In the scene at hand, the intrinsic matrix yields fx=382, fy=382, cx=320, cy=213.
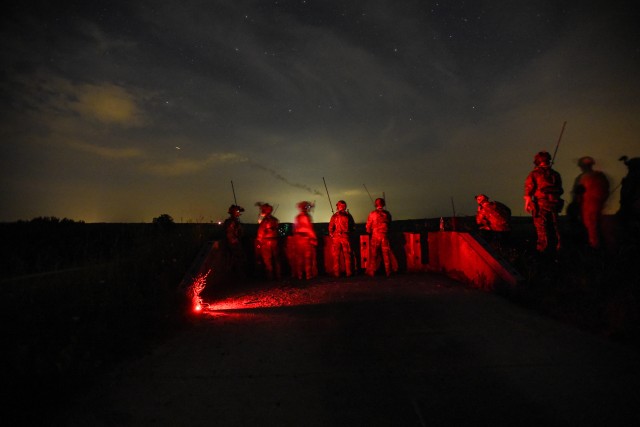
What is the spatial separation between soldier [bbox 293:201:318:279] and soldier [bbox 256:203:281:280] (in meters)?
0.56

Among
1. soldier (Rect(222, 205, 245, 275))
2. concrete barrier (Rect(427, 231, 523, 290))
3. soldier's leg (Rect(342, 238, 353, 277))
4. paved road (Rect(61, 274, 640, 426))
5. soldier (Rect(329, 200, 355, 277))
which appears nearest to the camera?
paved road (Rect(61, 274, 640, 426))

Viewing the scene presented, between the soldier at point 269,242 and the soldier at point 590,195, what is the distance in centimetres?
776

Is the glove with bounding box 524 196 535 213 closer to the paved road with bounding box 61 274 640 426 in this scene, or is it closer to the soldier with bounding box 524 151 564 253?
the soldier with bounding box 524 151 564 253

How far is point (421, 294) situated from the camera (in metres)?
7.63

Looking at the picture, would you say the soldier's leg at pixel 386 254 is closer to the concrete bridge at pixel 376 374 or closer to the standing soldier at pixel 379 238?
the standing soldier at pixel 379 238

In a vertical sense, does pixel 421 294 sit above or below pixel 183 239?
below

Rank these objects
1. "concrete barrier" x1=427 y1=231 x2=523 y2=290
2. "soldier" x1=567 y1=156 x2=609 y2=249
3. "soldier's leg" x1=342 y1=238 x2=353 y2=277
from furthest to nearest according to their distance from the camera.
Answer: "soldier's leg" x1=342 y1=238 x2=353 y2=277
"soldier" x1=567 y1=156 x2=609 y2=249
"concrete barrier" x1=427 y1=231 x2=523 y2=290

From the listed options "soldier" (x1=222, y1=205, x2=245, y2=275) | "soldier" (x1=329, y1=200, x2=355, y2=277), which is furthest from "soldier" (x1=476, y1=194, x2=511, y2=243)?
"soldier" (x1=222, y1=205, x2=245, y2=275)

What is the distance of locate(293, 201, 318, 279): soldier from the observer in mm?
10438

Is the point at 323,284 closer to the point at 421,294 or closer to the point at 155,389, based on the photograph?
the point at 421,294

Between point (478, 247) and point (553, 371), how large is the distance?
475cm

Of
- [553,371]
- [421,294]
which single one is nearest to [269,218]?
[421,294]

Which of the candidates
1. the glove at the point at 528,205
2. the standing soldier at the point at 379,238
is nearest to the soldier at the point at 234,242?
the standing soldier at the point at 379,238

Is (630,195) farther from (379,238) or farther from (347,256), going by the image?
(347,256)
